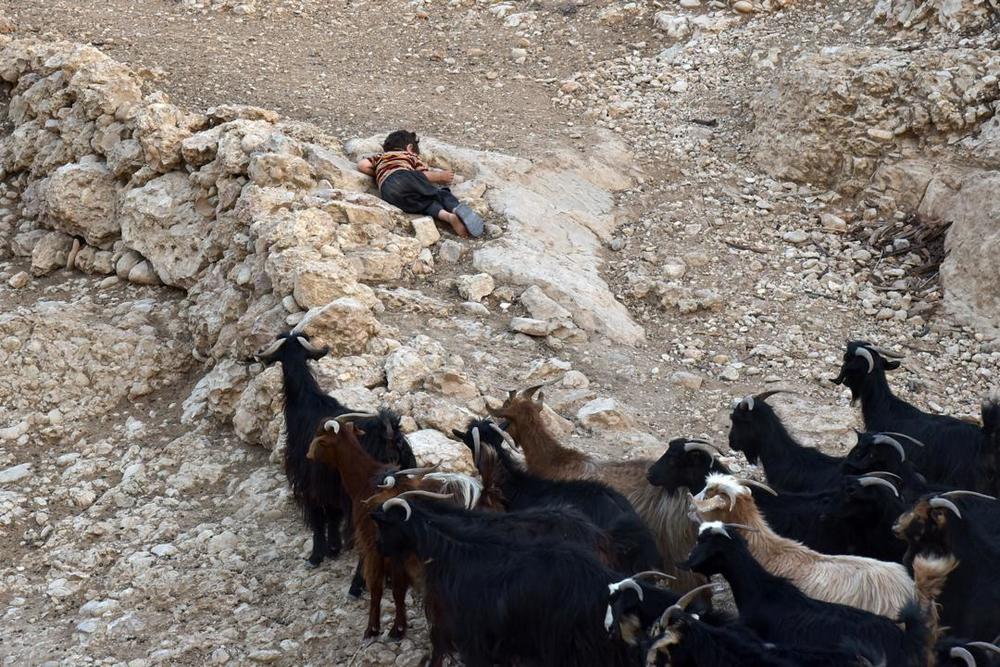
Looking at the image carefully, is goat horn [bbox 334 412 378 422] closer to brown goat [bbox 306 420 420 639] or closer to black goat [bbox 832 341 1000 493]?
brown goat [bbox 306 420 420 639]

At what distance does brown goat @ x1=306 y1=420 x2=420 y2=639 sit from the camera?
5.16 metres

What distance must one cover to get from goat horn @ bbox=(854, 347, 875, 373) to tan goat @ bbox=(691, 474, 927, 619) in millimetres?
2266

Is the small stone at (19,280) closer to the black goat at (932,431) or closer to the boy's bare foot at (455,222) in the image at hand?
the boy's bare foot at (455,222)

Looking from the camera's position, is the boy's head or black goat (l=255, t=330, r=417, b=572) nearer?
black goat (l=255, t=330, r=417, b=572)

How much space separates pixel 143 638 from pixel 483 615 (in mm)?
2121

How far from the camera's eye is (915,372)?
830 centimetres

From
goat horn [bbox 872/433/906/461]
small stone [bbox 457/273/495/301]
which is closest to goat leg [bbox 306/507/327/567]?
small stone [bbox 457/273/495/301]


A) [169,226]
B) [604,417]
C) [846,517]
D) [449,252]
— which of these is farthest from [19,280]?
[846,517]

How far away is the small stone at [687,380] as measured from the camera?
7.83 metres

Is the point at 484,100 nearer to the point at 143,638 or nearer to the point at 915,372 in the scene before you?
the point at 915,372

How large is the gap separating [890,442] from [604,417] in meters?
2.00

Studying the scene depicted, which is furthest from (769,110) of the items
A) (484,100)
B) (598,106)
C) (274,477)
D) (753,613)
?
(753,613)

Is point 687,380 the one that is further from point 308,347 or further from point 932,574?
point 932,574

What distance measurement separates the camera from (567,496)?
5.26 metres
